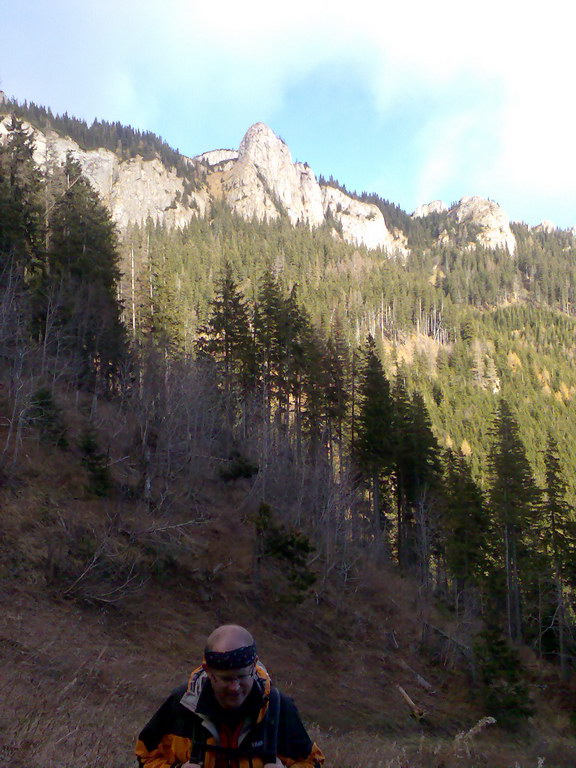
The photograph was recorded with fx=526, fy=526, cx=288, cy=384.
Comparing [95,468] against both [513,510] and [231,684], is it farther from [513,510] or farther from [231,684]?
[513,510]

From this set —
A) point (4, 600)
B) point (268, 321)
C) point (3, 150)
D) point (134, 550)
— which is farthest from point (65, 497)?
point (3, 150)

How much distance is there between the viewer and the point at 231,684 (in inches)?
101

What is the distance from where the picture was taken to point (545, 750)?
1889cm

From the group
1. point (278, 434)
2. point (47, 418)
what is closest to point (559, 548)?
point (278, 434)

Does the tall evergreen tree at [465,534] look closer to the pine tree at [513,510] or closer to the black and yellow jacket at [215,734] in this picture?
the pine tree at [513,510]

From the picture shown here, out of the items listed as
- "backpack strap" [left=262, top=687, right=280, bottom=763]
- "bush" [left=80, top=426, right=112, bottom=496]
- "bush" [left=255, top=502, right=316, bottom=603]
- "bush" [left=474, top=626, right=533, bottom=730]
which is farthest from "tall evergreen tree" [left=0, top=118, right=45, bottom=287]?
"bush" [left=474, top=626, right=533, bottom=730]

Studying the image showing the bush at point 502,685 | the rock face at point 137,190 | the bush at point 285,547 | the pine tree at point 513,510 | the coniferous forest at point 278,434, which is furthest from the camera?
the rock face at point 137,190

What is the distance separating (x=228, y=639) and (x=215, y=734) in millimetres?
468

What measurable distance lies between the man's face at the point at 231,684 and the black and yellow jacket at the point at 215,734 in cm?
9

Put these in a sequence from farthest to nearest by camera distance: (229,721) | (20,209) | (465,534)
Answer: (465,534)
(20,209)
(229,721)

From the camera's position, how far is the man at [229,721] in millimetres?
2584

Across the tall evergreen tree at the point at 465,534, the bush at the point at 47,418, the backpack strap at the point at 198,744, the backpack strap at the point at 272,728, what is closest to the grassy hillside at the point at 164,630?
the bush at the point at 47,418

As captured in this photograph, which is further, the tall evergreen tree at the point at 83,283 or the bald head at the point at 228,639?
the tall evergreen tree at the point at 83,283

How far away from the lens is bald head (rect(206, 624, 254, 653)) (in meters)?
2.59
